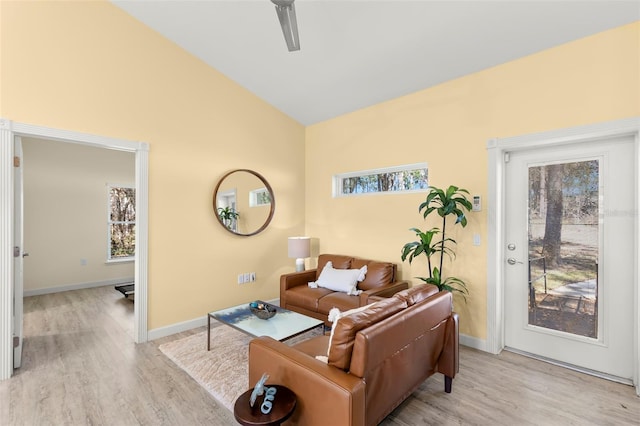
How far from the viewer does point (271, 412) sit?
4.91ft

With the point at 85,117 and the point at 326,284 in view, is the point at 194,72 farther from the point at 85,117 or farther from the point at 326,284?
the point at 326,284

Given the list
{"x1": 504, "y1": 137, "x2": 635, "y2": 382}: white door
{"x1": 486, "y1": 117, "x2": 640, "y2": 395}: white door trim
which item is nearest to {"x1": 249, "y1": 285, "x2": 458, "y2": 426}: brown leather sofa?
{"x1": 486, "y1": 117, "x2": 640, "y2": 395}: white door trim

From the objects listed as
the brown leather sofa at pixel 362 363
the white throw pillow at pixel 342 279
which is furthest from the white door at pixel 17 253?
the white throw pillow at pixel 342 279

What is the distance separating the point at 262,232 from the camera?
4594 millimetres

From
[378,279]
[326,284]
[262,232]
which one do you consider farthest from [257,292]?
[378,279]

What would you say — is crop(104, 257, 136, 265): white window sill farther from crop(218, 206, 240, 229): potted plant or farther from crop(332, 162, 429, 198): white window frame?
crop(332, 162, 429, 198): white window frame

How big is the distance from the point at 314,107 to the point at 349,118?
55 cm

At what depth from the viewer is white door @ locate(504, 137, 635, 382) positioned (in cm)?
257

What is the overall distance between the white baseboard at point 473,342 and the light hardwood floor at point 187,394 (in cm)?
9

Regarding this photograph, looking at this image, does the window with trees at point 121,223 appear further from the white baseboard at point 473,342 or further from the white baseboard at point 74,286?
the white baseboard at point 473,342

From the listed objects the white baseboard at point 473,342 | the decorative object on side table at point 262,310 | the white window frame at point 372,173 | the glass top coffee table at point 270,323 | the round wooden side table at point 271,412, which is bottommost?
the white baseboard at point 473,342

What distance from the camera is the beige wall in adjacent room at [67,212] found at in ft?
17.4

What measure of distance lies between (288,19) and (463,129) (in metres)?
2.26

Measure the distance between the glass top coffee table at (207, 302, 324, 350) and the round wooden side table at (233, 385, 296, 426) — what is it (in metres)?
A: 0.92
